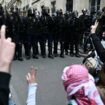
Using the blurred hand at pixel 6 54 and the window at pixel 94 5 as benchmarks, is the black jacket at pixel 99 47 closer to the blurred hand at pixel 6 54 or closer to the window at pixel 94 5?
the blurred hand at pixel 6 54

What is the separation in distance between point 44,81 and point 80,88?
7273 millimetres

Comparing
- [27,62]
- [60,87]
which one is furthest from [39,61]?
[60,87]

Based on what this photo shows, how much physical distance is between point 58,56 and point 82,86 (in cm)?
1322

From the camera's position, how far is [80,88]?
9.81 feet

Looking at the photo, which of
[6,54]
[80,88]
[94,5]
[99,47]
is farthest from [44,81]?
[94,5]

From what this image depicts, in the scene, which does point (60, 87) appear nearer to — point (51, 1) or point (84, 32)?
point (84, 32)

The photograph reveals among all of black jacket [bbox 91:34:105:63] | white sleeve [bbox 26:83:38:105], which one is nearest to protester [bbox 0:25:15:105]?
white sleeve [bbox 26:83:38:105]

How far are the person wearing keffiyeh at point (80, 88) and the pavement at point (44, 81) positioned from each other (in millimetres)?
4814

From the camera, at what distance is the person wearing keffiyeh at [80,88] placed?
2.99m

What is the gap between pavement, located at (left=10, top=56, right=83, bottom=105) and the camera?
324 inches

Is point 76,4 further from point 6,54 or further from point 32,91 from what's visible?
point 6,54

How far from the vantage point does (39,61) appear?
14.5 m

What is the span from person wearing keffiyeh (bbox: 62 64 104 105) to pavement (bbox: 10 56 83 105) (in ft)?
15.8

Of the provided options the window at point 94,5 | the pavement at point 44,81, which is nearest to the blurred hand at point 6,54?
the pavement at point 44,81
